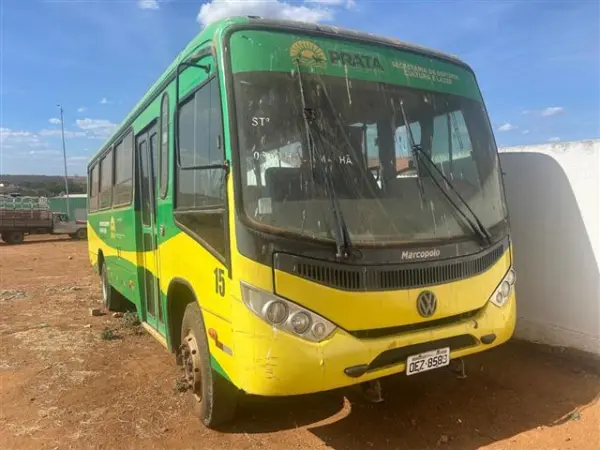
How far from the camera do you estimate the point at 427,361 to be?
12.0ft

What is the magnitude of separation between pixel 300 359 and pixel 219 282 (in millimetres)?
794

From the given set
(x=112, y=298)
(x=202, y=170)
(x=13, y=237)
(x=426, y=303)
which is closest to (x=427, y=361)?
(x=426, y=303)

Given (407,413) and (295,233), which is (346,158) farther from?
(407,413)

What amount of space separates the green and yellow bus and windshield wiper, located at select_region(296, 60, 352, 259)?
1 centimetres

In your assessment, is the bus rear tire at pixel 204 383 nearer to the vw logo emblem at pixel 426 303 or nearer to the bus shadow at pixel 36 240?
the vw logo emblem at pixel 426 303

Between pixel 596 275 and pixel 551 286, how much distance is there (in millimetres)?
546

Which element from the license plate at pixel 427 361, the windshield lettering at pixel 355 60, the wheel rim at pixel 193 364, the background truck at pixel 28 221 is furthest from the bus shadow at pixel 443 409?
the background truck at pixel 28 221

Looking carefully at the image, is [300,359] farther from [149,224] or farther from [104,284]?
[104,284]

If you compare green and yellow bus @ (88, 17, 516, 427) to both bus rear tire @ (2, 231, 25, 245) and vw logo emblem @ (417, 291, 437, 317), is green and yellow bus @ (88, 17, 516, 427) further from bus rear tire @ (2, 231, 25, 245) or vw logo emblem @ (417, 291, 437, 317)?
bus rear tire @ (2, 231, 25, 245)

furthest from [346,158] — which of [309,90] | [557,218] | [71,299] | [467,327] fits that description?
[71,299]

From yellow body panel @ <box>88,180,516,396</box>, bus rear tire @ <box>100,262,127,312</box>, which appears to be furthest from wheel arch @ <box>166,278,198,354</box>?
bus rear tire @ <box>100,262,127,312</box>

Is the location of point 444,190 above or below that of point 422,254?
above

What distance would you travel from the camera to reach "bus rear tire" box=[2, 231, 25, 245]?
98.9 feet

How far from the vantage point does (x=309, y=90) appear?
3.66 meters
